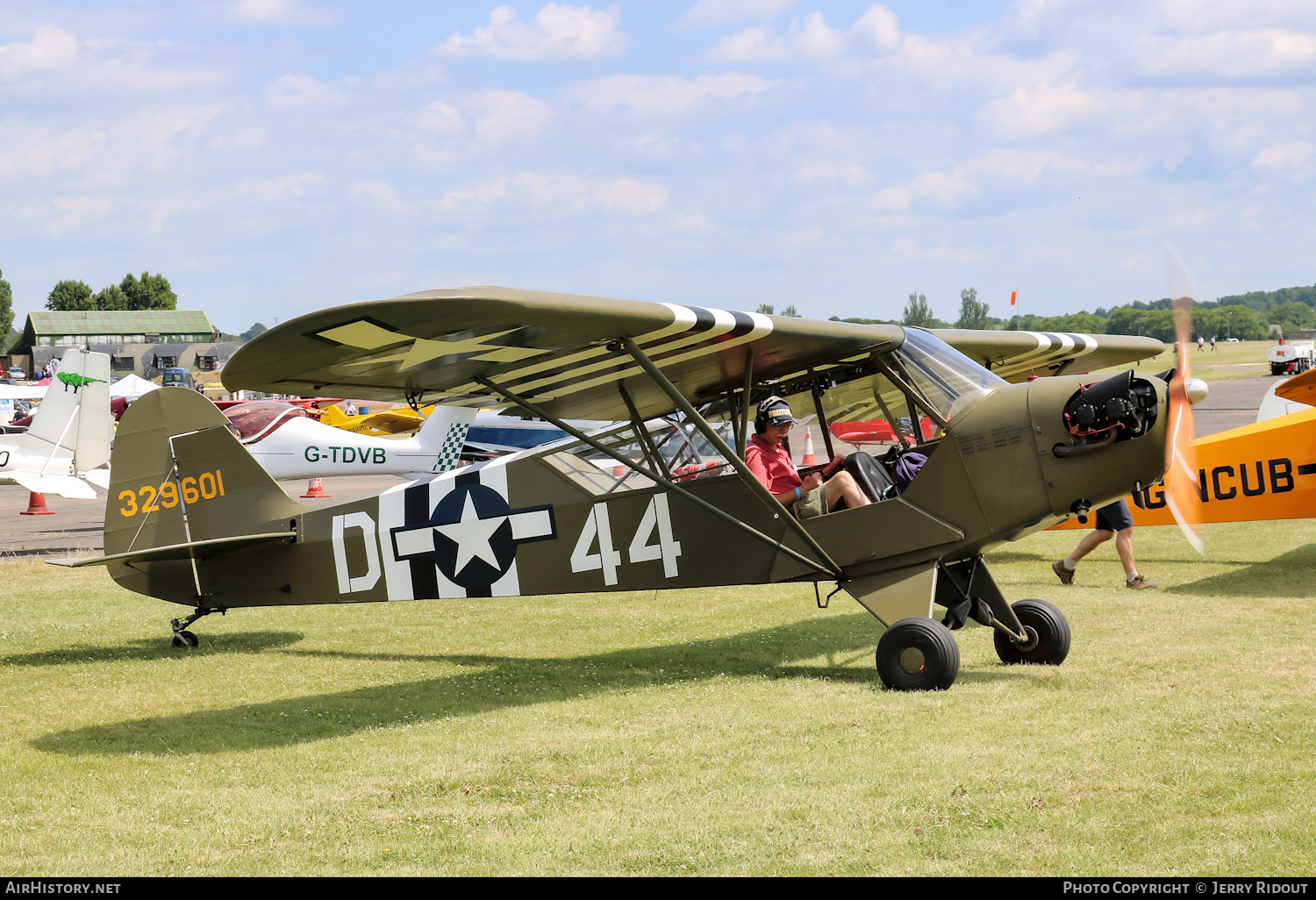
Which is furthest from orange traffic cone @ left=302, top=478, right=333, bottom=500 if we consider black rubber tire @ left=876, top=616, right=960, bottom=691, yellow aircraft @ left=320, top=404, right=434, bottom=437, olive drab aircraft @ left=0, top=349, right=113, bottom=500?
black rubber tire @ left=876, top=616, right=960, bottom=691

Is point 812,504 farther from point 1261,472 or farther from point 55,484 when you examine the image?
point 55,484

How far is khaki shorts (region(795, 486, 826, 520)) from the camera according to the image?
7.38 metres

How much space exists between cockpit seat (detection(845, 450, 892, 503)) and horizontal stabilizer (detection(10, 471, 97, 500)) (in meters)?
13.3

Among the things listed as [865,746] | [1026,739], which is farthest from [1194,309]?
[865,746]

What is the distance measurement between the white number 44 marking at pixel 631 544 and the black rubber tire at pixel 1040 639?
2.24 m

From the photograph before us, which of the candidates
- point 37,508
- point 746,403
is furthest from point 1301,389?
point 37,508

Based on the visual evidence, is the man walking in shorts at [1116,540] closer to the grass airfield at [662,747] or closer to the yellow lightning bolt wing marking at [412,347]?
the grass airfield at [662,747]

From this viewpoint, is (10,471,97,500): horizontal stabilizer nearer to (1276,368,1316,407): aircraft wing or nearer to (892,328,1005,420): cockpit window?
(892,328,1005,420): cockpit window

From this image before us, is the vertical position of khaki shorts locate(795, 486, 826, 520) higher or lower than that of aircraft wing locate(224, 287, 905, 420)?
lower

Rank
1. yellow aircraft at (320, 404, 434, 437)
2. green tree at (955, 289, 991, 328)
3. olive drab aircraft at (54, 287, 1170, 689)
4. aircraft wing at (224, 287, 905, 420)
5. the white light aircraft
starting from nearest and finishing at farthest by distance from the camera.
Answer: aircraft wing at (224, 287, 905, 420)
olive drab aircraft at (54, 287, 1170, 689)
the white light aircraft
yellow aircraft at (320, 404, 434, 437)
green tree at (955, 289, 991, 328)

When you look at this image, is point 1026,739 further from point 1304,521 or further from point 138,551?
point 1304,521

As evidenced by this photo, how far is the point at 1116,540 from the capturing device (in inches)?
417
